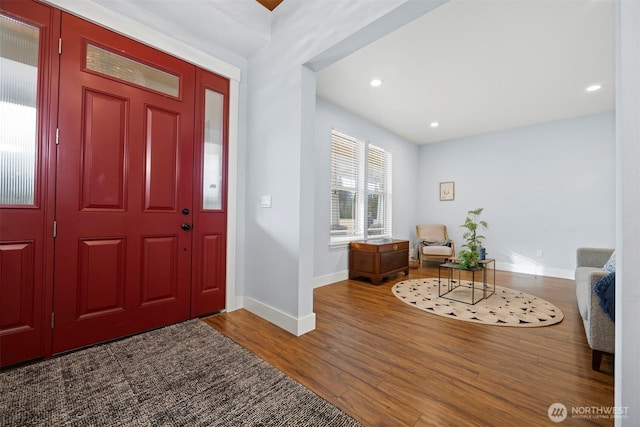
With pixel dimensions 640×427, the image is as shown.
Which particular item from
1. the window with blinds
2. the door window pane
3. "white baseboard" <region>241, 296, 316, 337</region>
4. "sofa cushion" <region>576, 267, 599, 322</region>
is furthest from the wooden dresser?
the door window pane

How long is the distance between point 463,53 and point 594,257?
9.03 feet

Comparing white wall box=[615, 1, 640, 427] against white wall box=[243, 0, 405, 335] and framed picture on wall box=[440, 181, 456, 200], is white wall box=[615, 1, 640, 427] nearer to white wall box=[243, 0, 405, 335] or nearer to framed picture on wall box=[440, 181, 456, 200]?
white wall box=[243, 0, 405, 335]

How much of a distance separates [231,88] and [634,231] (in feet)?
9.79

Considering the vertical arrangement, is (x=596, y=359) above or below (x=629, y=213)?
below

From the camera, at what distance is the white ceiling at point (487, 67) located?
85.7 inches

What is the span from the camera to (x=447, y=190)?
5684 millimetres

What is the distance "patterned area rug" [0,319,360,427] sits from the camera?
1237 millimetres

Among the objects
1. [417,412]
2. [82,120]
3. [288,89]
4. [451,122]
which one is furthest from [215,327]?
[451,122]

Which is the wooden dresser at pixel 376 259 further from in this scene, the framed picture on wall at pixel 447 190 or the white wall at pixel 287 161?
the framed picture on wall at pixel 447 190

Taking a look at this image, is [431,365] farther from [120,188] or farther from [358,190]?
[358,190]

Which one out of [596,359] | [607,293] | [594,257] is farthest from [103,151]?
[594,257]

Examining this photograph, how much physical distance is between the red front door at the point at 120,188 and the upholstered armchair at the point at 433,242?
13.6 ft

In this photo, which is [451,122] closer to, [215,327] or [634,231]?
[634,231]

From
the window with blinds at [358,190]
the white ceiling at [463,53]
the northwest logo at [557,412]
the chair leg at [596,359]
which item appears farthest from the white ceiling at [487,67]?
the northwest logo at [557,412]
